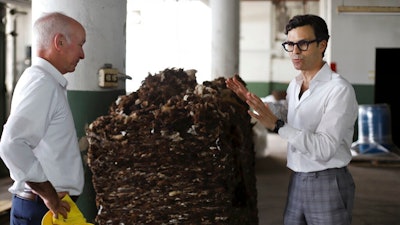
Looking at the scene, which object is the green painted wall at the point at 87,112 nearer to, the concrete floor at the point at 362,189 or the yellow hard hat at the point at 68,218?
the yellow hard hat at the point at 68,218

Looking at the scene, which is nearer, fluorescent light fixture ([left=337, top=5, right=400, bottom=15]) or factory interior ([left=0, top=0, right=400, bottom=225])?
factory interior ([left=0, top=0, right=400, bottom=225])

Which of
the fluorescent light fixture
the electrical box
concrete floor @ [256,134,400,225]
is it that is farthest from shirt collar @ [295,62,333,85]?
the fluorescent light fixture

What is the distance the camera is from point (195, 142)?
2375mm

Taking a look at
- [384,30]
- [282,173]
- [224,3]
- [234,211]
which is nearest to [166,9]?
[224,3]

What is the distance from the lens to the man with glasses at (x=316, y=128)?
7.39ft

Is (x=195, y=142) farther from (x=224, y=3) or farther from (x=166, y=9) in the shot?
(x=166, y=9)

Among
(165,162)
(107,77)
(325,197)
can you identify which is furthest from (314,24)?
(107,77)

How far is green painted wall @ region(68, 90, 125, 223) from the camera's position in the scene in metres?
2.79

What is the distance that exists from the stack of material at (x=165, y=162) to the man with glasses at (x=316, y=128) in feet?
0.75

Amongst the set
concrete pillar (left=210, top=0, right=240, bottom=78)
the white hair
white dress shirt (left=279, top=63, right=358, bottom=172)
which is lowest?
white dress shirt (left=279, top=63, right=358, bottom=172)

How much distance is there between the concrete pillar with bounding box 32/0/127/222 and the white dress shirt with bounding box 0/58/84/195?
2.13ft

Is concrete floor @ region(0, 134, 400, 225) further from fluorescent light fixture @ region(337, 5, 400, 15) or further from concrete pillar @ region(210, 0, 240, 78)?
fluorescent light fixture @ region(337, 5, 400, 15)

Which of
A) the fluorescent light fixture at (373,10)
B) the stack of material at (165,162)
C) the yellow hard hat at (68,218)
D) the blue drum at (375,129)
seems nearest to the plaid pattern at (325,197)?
the stack of material at (165,162)

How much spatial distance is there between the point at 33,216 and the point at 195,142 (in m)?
0.75
